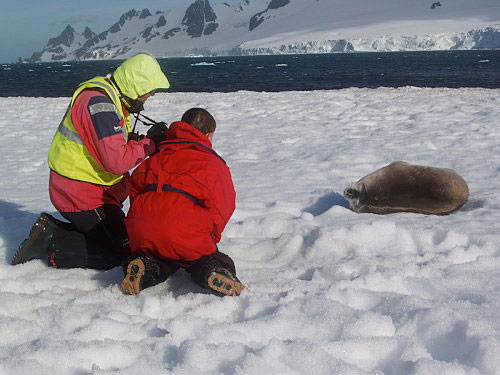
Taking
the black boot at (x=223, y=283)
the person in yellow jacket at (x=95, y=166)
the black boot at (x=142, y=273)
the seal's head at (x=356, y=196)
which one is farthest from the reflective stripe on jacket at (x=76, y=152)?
the seal's head at (x=356, y=196)

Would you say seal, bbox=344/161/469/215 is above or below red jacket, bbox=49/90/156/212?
below

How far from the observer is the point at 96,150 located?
2.79m

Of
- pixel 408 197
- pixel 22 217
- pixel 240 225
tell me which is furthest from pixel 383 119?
pixel 22 217

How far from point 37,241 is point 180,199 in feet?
3.36

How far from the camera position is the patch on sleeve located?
269 centimetres

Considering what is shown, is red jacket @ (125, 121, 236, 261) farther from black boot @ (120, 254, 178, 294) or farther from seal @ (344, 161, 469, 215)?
seal @ (344, 161, 469, 215)

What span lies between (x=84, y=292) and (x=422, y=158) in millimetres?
4328

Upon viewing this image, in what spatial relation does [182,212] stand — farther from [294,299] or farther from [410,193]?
[410,193]

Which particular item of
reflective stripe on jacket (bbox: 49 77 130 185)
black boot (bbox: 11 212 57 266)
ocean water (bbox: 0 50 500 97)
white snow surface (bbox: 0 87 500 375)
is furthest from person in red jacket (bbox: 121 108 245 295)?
ocean water (bbox: 0 50 500 97)

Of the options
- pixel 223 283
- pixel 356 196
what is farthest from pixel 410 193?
pixel 223 283

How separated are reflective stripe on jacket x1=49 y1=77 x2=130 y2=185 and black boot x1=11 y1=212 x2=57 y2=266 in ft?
1.08

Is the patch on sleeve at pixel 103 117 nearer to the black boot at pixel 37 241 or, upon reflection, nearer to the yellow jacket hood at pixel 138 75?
the yellow jacket hood at pixel 138 75

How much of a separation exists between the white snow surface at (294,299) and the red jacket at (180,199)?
0.89 ft

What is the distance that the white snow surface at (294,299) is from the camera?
196 centimetres
